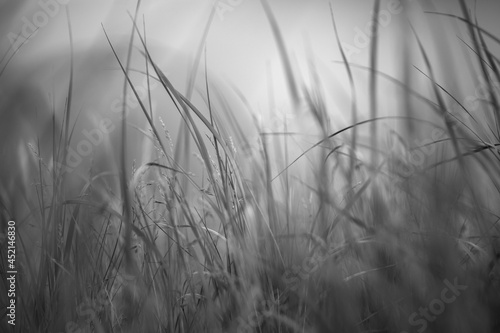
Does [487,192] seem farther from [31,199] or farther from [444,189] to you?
[31,199]

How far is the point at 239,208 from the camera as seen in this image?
2.34 feet

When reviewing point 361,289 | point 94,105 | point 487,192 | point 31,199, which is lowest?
point 361,289

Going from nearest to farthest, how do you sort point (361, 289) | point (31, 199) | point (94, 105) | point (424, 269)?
point (424, 269)
point (361, 289)
point (31, 199)
point (94, 105)

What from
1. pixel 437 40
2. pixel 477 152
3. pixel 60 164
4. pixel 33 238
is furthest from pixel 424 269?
pixel 33 238

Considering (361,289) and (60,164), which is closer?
(361,289)

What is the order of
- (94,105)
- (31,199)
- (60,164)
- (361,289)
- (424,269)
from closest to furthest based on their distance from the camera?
(424,269)
(361,289)
(60,164)
(31,199)
(94,105)

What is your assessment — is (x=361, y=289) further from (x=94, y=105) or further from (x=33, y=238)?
(x=94, y=105)

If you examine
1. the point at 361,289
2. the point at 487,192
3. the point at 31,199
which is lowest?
→ the point at 361,289

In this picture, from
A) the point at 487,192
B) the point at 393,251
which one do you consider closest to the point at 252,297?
the point at 393,251

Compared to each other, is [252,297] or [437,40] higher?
[437,40]

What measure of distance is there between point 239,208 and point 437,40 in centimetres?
38

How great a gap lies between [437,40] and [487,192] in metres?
0.38

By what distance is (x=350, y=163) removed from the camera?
73cm

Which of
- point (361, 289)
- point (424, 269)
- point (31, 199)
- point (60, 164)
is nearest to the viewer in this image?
point (424, 269)
